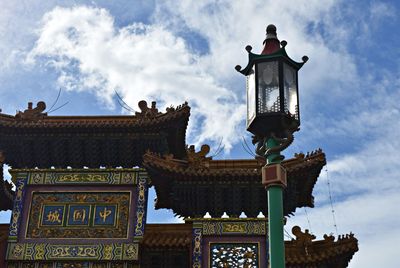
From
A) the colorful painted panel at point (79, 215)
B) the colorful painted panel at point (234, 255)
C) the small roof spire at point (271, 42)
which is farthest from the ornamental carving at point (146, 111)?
the small roof spire at point (271, 42)

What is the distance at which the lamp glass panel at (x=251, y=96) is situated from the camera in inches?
253

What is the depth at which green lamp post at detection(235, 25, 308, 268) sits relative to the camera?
622cm

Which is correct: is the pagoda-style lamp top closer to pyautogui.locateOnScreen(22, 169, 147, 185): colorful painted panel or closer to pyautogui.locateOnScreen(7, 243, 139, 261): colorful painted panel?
pyautogui.locateOnScreen(7, 243, 139, 261): colorful painted panel

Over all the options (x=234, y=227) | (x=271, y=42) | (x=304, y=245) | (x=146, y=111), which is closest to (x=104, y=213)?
(x=146, y=111)

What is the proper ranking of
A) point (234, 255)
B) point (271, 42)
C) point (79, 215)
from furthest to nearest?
point (79, 215)
point (234, 255)
point (271, 42)

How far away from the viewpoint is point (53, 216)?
52.8 ft

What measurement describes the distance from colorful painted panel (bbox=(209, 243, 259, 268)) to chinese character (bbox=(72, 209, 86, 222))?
356cm

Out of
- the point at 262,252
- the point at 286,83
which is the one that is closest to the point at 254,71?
the point at 286,83

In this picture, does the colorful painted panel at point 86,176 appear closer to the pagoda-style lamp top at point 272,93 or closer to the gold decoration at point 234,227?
the gold decoration at point 234,227

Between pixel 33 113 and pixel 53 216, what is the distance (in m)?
3.22

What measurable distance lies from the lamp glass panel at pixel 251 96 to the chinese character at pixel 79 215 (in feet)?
33.8

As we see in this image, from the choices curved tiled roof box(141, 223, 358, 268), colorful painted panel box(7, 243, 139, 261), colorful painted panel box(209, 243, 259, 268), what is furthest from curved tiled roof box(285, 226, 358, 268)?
colorful painted panel box(7, 243, 139, 261)

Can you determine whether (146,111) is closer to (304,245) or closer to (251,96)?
(304,245)

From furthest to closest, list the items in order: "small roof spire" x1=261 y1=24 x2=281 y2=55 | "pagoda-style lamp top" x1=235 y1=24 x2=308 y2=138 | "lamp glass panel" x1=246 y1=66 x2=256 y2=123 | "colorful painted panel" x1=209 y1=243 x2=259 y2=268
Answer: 1. "colorful painted panel" x1=209 y1=243 x2=259 y2=268
2. "small roof spire" x1=261 y1=24 x2=281 y2=55
3. "lamp glass panel" x1=246 y1=66 x2=256 y2=123
4. "pagoda-style lamp top" x1=235 y1=24 x2=308 y2=138
